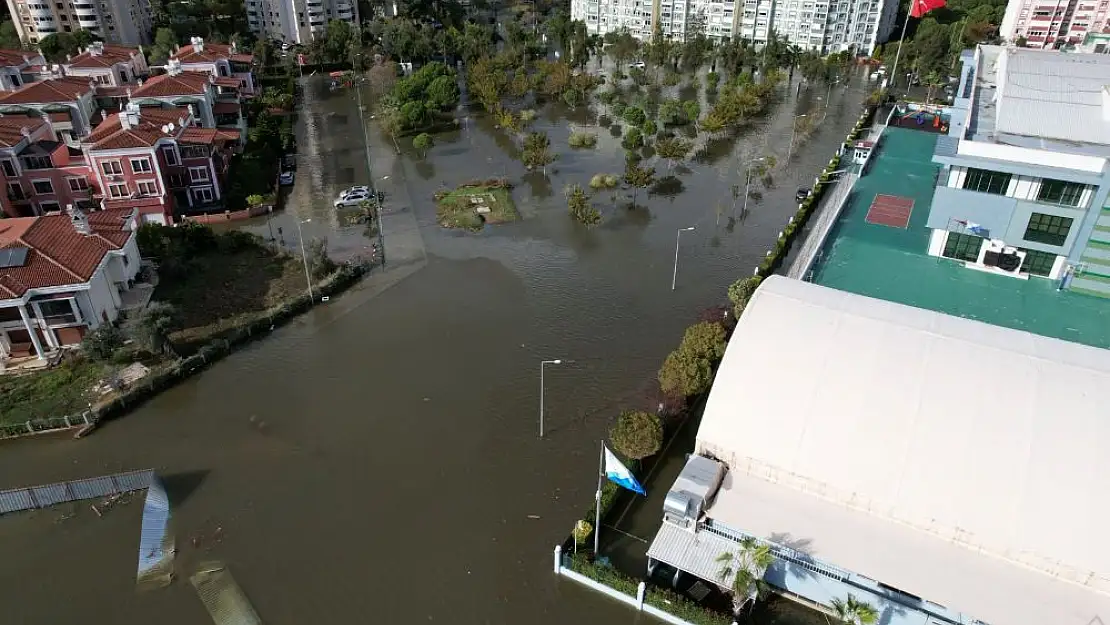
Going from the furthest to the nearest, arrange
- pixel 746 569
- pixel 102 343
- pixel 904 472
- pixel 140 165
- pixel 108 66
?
pixel 108 66 → pixel 140 165 → pixel 102 343 → pixel 904 472 → pixel 746 569

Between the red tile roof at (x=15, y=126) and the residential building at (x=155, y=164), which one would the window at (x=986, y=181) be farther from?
the red tile roof at (x=15, y=126)

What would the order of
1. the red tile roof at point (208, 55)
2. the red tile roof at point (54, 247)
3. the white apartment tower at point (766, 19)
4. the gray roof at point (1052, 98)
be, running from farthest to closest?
the white apartment tower at point (766, 19) < the red tile roof at point (208, 55) < the gray roof at point (1052, 98) < the red tile roof at point (54, 247)

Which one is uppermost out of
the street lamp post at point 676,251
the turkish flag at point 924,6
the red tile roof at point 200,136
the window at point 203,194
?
the turkish flag at point 924,6

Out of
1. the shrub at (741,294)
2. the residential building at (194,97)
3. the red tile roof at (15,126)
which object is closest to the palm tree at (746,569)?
the shrub at (741,294)

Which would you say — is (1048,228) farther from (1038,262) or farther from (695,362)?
(695,362)

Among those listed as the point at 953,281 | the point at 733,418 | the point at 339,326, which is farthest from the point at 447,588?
Answer: the point at 953,281

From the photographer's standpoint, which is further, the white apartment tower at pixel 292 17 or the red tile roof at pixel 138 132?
the white apartment tower at pixel 292 17

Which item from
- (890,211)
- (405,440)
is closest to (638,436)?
(405,440)
